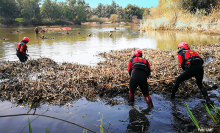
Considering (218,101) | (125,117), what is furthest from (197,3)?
(125,117)

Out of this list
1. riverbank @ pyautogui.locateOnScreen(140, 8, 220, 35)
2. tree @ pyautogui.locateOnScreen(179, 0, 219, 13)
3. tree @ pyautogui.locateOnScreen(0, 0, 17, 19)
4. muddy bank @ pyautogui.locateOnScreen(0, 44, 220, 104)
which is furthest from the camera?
tree @ pyautogui.locateOnScreen(0, 0, 17, 19)

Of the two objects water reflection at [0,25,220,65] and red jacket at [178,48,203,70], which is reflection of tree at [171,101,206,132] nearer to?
red jacket at [178,48,203,70]

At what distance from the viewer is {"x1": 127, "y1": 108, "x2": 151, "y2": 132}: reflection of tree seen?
169 inches

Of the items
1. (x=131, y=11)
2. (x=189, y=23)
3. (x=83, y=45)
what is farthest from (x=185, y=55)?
(x=131, y=11)

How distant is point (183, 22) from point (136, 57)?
3088 centimetres

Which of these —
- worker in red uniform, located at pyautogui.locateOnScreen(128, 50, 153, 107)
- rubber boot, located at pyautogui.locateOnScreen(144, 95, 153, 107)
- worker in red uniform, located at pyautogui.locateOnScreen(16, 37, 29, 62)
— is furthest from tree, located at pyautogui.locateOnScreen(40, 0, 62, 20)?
rubber boot, located at pyautogui.locateOnScreen(144, 95, 153, 107)

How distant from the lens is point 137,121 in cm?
463

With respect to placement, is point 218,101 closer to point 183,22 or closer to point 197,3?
point 183,22

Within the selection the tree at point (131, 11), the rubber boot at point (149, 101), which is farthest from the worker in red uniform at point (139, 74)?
the tree at point (131, 11)

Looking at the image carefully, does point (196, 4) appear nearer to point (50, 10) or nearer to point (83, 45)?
point (83, 45)

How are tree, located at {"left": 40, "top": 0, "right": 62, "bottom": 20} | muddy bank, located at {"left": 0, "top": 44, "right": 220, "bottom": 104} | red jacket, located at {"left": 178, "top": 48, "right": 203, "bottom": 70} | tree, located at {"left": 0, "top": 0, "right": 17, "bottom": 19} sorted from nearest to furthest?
red jacket, located at {"left": 178, "top": 48, "right": 203, "bottom": 70}
muddy bank, located at {"left": 0, "top": 44, "right": 220, "bottom": 104}
tree, located at {"left": 0, "top": 0, "right": 17, "bottom": 19}
tree, located at {"left": 40, "top": 0, "right": 62, "bottom": 20}

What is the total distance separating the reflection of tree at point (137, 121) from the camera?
14.1 feet

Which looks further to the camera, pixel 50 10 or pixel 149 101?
pixel 50 10

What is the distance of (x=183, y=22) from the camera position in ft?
104
